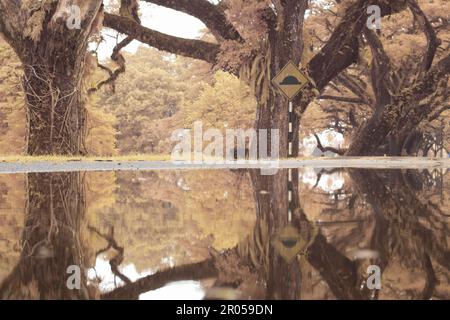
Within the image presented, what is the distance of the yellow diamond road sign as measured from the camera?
21844 millimetres

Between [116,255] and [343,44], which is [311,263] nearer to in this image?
[116,255]

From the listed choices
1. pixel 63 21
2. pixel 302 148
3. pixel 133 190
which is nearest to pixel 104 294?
pixel 133 190

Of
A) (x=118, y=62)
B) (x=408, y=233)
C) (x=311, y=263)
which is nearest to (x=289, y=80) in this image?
(x=118, y=62)

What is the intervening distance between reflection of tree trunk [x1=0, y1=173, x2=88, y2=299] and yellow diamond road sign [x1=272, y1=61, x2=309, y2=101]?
1307 cm

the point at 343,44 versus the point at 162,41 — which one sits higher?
the point at 162,41

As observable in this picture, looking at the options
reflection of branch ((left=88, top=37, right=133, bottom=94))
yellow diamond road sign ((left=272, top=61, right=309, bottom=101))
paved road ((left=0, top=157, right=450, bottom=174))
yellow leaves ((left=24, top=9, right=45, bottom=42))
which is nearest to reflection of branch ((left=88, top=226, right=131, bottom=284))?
paved road ((left=0, top=157, right=450, bottom=174))

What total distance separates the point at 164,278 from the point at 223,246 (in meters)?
1.39

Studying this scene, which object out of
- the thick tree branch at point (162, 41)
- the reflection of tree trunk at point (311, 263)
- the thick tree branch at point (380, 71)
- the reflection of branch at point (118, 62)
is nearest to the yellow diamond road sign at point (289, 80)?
the thick tree branch at point (162, 41)

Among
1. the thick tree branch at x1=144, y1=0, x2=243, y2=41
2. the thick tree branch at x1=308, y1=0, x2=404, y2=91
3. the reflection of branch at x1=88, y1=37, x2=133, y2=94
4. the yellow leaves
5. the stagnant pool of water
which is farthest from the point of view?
the reflection of branch at x1=88, y1=37, x2=133, y2=94

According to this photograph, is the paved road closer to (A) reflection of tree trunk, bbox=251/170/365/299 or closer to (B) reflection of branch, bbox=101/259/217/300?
(A) reflection of tree trunk, bbox=251/170/365/299

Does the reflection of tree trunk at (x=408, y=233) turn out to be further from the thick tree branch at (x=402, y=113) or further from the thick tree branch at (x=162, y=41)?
the thick tree branch at (x=402, y=113)

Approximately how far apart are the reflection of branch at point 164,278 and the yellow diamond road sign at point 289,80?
1756 cm

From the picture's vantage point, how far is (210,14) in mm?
24922

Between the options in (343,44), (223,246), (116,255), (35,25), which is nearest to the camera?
(116,255)
